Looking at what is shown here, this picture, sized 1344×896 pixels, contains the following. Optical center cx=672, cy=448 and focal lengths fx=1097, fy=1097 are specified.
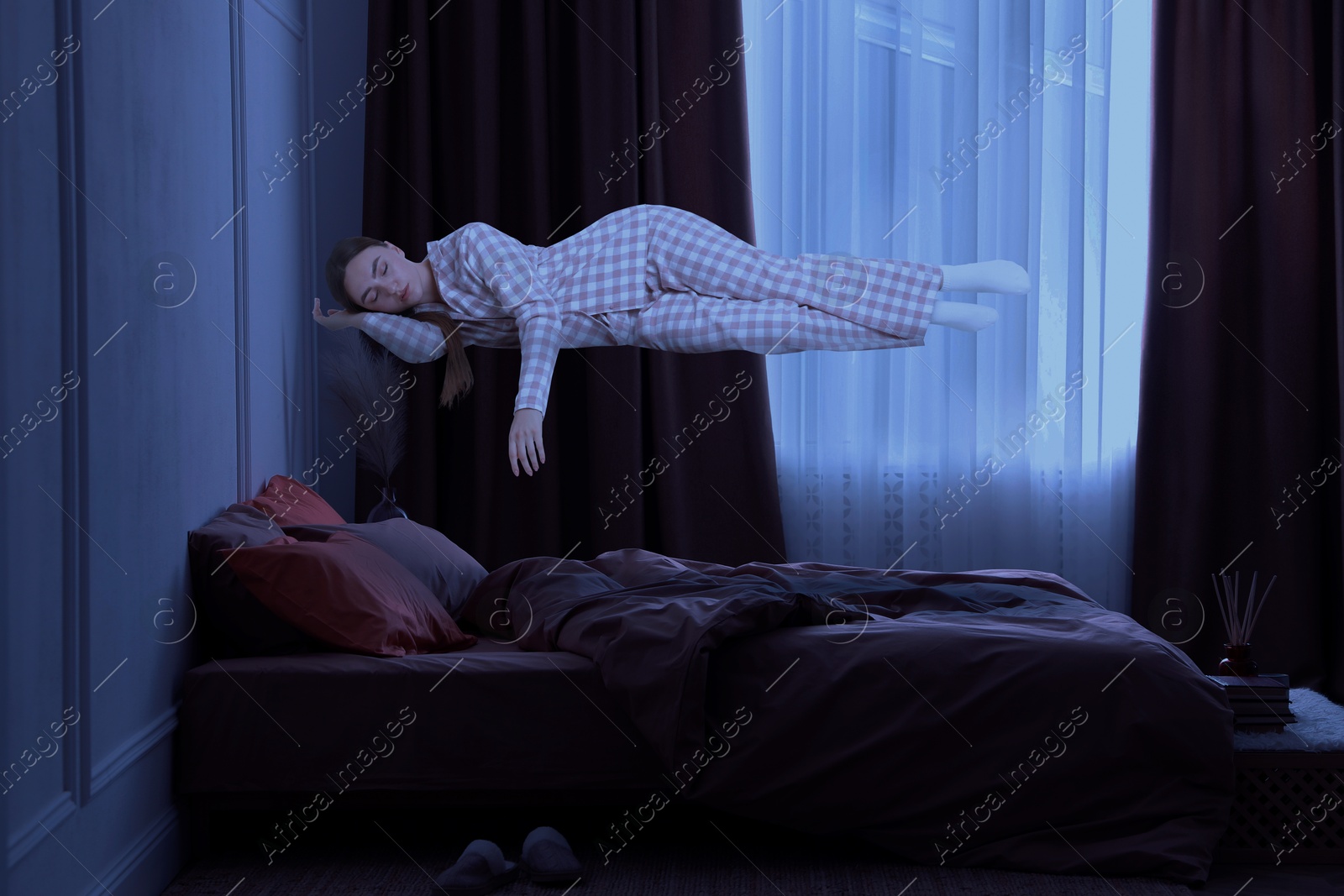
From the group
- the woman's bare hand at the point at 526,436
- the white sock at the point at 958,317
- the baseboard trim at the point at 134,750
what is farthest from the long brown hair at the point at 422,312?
the white sock at the point at 958,317

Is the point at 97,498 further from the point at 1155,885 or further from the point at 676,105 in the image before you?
the point at 676,105

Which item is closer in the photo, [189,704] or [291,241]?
[189,704]

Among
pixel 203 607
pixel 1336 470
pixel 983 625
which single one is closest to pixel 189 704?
pixel 203 607

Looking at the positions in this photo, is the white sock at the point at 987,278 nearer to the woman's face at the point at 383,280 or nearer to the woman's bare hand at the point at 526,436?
the woman's bare hand at the point at 526,436

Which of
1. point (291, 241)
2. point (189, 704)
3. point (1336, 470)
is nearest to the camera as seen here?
point (189, 704)

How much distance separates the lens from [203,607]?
226cm

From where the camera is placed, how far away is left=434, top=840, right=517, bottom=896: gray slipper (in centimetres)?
195

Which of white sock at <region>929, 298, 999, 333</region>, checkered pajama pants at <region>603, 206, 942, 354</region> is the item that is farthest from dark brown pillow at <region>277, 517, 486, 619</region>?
white sock at <region>929, 298, 999, 333</region>

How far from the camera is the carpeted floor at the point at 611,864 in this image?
2.00 metres

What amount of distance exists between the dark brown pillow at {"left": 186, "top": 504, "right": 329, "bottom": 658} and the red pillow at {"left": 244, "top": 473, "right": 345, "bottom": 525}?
330 mm

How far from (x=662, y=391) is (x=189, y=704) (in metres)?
1.92

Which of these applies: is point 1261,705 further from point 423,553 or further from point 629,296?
point 423,553

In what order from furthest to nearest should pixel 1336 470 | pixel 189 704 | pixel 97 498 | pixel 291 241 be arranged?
pixel 1336 470
pixel 291 241
pixel 189 704
pixel 97 498

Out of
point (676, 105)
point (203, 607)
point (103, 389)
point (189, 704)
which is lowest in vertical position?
point (189, 704)
